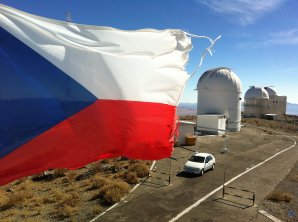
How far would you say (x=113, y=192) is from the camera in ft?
53.7

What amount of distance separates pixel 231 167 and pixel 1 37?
23.3 meters

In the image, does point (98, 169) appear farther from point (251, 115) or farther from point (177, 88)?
point (251, 115)

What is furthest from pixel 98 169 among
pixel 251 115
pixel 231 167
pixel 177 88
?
pixel 251 115

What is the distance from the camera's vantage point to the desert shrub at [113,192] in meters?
16.0

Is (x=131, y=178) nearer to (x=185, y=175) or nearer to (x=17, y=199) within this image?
(x=185, y=175)

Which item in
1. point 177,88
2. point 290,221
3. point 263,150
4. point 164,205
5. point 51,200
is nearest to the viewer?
point 177,88

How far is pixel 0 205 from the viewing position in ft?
54.0

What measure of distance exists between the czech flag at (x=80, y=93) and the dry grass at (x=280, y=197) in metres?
13.8

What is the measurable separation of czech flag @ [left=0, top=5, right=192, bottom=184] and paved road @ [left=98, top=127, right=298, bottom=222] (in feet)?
31.7

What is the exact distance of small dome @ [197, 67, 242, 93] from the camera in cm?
4850

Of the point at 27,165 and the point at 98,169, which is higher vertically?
the point at 27,165

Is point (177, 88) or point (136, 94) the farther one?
point (177, 88)

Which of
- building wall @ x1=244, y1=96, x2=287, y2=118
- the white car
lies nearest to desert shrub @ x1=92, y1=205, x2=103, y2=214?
the white car

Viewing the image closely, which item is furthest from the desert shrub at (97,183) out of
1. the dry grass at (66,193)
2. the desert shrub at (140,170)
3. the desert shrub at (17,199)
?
the desert shrub at (17,199)
